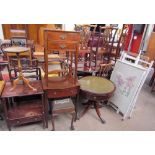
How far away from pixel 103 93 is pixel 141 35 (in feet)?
13.8

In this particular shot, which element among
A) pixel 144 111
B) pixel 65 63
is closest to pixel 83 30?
pixel 65 63

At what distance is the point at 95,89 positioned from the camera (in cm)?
202

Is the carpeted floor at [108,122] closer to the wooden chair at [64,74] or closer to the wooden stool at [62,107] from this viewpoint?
the wooden stool at [62,107]

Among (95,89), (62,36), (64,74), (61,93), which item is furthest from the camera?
(64,74)

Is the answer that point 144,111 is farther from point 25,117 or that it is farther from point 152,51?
point 152,51

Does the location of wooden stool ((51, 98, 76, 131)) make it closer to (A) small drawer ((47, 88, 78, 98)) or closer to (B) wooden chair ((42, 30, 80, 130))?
(B) wooden chair ((42, 30, 80, 130))

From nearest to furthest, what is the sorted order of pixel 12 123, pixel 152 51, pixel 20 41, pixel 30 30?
pixel 12 123
pixel 20 41
pixel 152 51
pixel 30 30

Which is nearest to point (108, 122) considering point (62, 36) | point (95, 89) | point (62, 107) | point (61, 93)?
Answer: point (95, 89)

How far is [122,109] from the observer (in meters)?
2.24

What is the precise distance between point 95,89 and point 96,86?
96mm

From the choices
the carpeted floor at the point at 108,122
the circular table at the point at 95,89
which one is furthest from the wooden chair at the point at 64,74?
the carpeted floor at the point at 108,122

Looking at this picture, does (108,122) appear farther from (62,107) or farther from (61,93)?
(61,93)

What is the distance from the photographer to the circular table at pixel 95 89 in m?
1.94

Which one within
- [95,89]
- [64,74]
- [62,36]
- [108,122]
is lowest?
[108,122]
